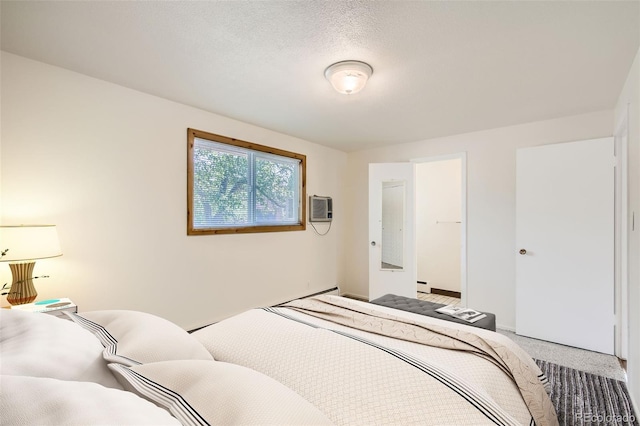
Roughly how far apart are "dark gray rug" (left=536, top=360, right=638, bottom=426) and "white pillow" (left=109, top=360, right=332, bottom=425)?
2160 millimetres

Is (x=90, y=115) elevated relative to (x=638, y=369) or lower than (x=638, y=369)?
elevated

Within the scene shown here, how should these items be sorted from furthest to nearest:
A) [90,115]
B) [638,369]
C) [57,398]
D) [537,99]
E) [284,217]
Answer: [284,217] < [537,99] < [90,115] < [638,369] < [57,398]

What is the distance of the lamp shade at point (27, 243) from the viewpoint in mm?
1918

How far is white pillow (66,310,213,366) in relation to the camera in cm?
97

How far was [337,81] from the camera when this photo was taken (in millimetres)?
2350

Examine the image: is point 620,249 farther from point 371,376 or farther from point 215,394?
point 215,394

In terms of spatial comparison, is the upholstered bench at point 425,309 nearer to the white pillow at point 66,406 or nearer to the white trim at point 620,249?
the white trim at point 620,249

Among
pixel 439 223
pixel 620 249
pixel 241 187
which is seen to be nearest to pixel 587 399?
pixel 620 249

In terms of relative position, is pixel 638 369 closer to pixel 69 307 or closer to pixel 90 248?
pixel 69 307

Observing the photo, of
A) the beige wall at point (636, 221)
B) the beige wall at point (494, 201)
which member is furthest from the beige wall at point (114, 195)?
the beige wall at point (636, 221)

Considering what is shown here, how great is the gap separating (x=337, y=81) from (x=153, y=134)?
6.11 feet

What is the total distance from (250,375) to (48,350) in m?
0.53

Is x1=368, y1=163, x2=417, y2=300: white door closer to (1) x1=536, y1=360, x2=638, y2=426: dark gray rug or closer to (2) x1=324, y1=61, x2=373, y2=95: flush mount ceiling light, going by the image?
(1) x1=536, y1=360, x2=638, y2=426: dark gray rug

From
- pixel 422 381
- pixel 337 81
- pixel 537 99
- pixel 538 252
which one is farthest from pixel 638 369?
pixel 337 81
